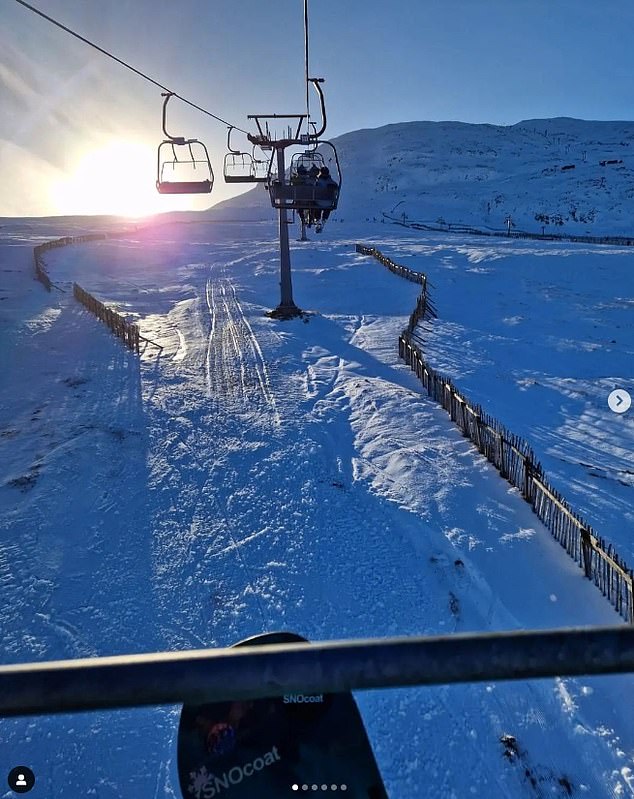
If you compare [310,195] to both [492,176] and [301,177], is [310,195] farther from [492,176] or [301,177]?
[492,176]

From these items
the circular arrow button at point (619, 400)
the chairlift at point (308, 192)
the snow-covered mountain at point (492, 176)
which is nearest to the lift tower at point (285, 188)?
the chairlift at point (308, 192)

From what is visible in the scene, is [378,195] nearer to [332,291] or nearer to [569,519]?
[332,291]

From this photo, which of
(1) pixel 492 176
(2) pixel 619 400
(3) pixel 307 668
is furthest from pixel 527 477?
(1) pixel 492 176

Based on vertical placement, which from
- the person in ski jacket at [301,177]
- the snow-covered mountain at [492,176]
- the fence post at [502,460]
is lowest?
the fence post at [502,460]

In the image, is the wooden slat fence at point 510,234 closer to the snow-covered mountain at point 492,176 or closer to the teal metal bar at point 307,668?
the snow-covered mountain at point 492,176

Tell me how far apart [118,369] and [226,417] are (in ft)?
18.6

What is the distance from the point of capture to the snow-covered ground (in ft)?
17.0

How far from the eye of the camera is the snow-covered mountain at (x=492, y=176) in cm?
7375

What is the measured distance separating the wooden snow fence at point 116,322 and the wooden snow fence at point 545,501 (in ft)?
35.7

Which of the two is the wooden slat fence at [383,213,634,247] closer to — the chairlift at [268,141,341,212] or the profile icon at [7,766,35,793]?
the chairlift at [268,141,341,212]

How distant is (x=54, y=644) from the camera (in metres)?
6.36

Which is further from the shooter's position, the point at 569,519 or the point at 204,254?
the point at 204,254

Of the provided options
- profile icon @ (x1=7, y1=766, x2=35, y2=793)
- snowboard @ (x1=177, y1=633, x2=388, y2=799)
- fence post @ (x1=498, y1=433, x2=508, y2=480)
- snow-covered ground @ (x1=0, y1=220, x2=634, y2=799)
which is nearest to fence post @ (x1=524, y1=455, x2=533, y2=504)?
snow-covered ground @ (x1=0, y1=220, x2=634, y2=799)

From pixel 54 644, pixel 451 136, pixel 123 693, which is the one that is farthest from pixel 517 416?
pixel 451 136
